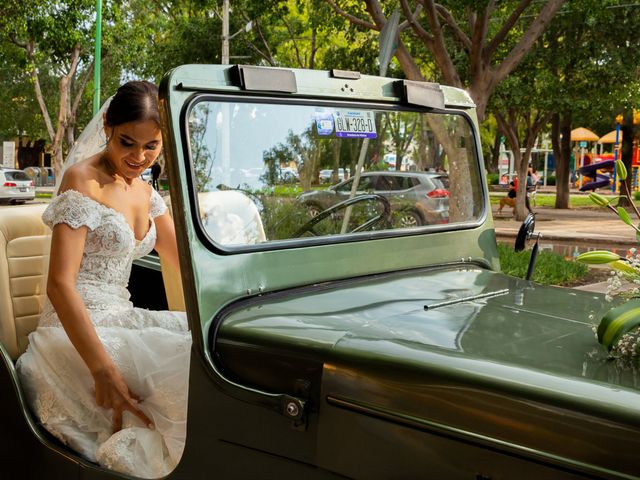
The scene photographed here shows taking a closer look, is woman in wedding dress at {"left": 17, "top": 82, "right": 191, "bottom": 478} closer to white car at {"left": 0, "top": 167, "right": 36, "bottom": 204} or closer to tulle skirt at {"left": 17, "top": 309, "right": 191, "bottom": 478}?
tulle skirt at {"left": 17, "top": 309, "right": 191, "bottom": 478}

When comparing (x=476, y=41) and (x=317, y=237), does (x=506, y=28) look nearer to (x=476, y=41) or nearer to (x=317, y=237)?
(x=476, y=41)

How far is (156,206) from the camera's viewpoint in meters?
2.90

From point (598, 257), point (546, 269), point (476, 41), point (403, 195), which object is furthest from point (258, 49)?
point (598, 257)

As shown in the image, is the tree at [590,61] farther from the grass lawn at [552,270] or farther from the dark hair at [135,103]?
the dark hair at [135,103]

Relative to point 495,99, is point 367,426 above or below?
below

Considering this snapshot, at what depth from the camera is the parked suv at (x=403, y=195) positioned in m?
2.52

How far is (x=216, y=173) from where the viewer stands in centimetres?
220

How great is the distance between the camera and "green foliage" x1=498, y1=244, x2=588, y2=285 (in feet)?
31.1

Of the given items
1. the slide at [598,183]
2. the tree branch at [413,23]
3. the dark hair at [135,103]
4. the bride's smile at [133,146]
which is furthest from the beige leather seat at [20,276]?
the tree branch at [413,23]

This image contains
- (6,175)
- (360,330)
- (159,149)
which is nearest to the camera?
(360,330)

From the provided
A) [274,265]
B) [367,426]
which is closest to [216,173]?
[274,265]

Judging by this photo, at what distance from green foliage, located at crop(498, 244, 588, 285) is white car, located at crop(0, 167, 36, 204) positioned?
22.2 m

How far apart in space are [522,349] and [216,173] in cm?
96

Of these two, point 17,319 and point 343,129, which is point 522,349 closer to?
point 343,129
